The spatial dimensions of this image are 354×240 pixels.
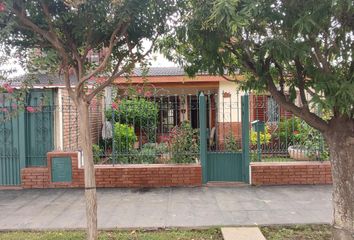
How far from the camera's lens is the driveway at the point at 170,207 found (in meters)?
6.62

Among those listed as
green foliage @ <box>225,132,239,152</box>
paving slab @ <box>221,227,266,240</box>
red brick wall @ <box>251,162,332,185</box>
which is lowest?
paving slab @ <box>221,227,266,240</box>

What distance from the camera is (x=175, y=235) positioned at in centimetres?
600

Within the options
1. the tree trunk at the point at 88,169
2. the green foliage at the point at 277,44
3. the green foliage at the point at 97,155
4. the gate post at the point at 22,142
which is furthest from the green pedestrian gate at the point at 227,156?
the tree trunk at the point at 88,169

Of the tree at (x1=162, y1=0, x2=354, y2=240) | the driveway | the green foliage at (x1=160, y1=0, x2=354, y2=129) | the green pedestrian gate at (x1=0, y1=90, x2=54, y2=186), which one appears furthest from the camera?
the green pedestrian gate at (x1=0, y1=90, x2=54, y2=186)

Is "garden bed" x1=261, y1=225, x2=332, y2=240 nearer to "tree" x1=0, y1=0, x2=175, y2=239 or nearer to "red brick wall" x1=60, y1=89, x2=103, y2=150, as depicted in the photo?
"tree" x1=0, y1=0, x2=175, y2=239

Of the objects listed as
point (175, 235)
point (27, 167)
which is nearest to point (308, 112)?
point (175, 235)

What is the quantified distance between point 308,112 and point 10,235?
456 centimetres

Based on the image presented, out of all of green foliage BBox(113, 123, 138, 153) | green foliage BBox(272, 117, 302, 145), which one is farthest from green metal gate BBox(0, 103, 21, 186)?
green foliage BBox(272, 117, 302, 145)

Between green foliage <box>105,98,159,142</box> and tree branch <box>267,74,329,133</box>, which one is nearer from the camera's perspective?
tree branch <box>267,74,329,133</box>

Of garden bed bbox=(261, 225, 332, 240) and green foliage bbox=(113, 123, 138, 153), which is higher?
green foliage bbox=(113, 123, 138, 153)

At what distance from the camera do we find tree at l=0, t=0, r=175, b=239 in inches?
188

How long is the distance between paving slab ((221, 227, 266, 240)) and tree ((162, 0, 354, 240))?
42.4 inches

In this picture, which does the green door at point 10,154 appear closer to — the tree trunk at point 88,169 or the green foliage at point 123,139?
the green foliage at point 123,139

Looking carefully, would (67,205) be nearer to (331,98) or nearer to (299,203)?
(299,203)
